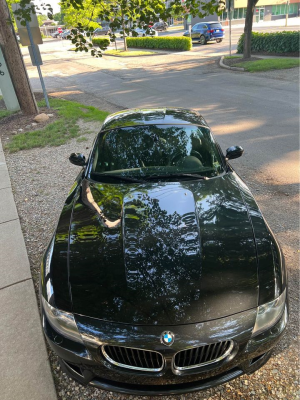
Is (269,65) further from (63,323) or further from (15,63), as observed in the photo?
(63,323)

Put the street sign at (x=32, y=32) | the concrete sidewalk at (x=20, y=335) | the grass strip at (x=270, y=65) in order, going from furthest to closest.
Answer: the grass strip at (x=270, y=65), the street sign at (x=32, y=32), the concrete sidewalk at (x=20, y=335)

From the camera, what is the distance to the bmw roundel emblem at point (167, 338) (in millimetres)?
1730

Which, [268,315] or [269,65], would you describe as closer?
[268,315]

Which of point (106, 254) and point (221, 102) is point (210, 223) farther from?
point (221, 102)

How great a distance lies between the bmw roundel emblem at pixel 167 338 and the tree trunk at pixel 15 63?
10.1m

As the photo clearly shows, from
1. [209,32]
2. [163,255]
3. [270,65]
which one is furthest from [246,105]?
[209,32]

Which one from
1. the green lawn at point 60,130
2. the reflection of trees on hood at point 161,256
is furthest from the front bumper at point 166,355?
the green lawn at point 60,130

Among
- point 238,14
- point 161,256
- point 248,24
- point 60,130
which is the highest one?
point 238,14

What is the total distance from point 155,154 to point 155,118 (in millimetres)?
700

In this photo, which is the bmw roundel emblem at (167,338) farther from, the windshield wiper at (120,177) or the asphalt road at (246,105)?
the windshield wiper at (120,177)

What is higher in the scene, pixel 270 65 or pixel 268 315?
pixel 268 315

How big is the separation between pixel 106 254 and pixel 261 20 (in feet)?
198

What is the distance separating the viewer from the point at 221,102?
977 cm

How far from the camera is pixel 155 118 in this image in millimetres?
3648
